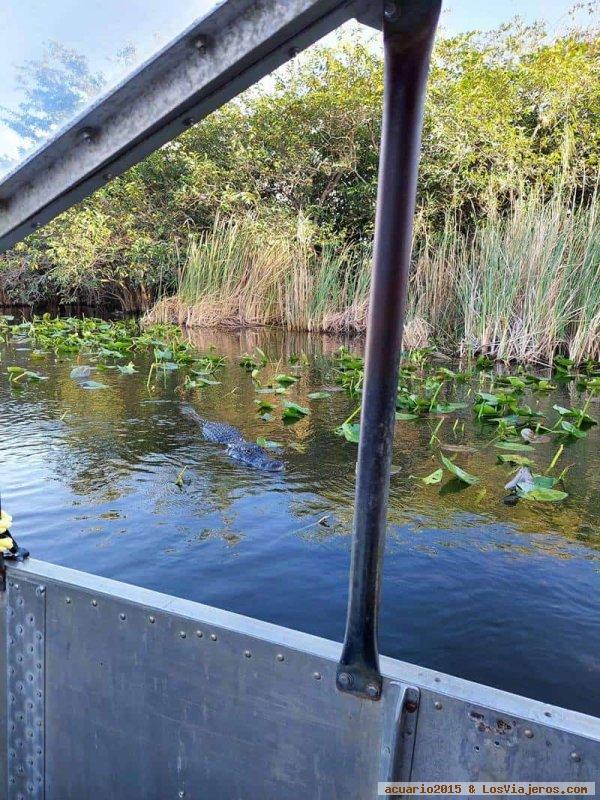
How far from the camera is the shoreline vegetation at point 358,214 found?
693cm

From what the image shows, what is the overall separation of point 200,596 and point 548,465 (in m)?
2.11

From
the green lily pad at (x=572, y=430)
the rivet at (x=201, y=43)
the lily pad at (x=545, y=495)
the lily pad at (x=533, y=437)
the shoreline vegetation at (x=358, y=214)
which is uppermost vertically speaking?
the shoreline vegetation at (x=358, y=214)

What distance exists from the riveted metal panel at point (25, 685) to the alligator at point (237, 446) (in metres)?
2.02

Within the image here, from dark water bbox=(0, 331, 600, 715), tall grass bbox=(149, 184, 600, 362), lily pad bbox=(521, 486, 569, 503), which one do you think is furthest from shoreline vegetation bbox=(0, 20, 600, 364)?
lily pad bbox=(521, 486, 569, 503)

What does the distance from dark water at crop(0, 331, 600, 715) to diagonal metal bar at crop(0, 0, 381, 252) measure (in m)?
1.47

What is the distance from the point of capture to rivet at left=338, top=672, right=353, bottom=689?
112cm

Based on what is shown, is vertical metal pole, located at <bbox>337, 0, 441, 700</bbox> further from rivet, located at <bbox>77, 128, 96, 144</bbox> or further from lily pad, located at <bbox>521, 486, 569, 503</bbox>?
lily pad, located at <bbox>521, 486, 569, 503</bbox>

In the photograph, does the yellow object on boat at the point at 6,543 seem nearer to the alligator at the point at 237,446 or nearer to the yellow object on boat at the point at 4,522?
the yellow object on boat at the point at 4,522

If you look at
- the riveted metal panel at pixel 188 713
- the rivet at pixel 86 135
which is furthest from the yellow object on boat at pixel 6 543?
the rivet at pixel 86 135

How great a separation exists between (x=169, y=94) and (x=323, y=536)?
1.97m

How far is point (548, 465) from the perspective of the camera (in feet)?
11.3

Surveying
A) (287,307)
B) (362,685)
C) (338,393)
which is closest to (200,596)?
(362,685)

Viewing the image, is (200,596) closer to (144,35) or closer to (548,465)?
(144,35)

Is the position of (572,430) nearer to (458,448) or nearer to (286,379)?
(458,448)
